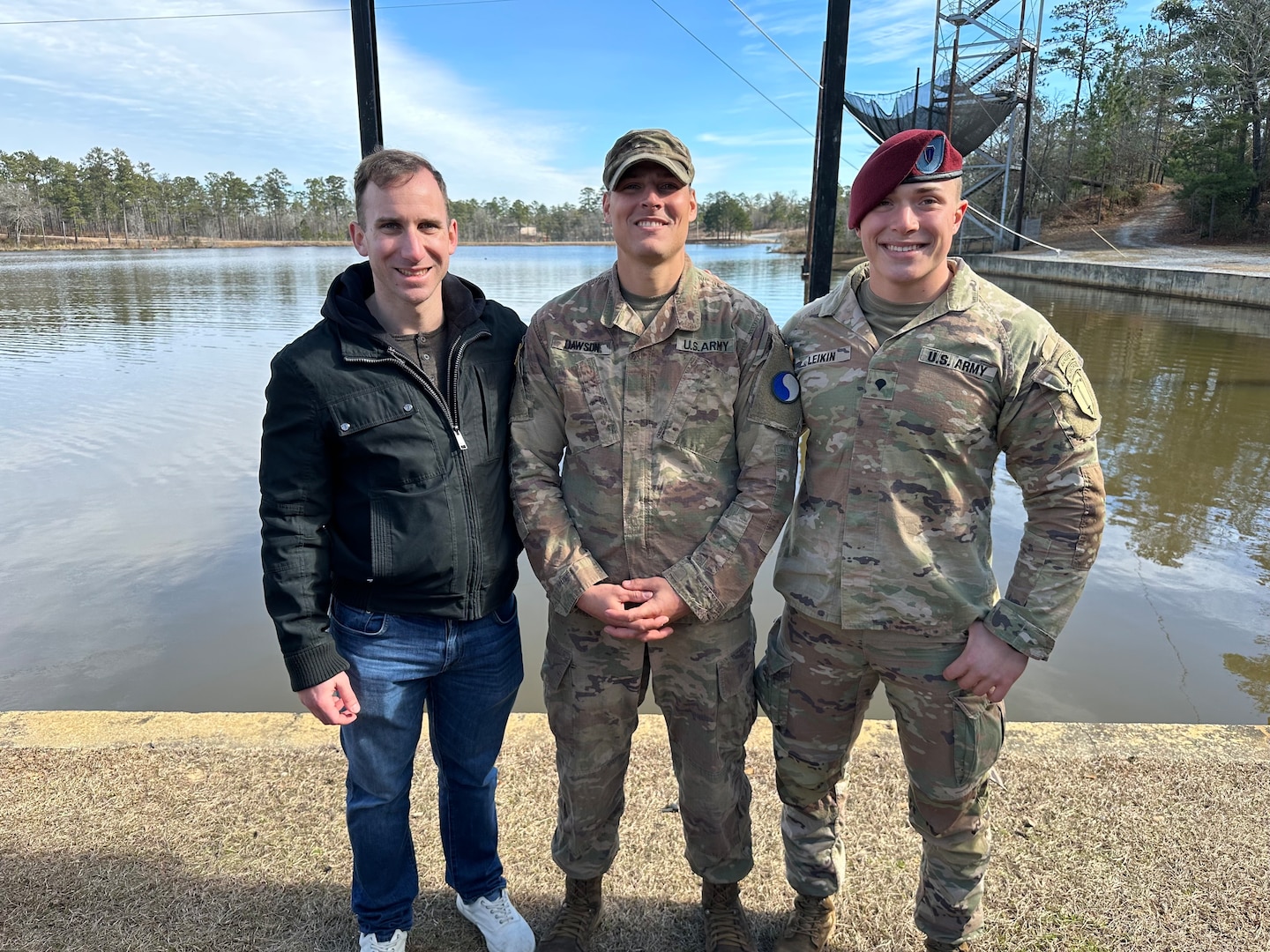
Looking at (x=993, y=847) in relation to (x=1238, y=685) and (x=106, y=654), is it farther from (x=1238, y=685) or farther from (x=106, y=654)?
(x=106, y=654)

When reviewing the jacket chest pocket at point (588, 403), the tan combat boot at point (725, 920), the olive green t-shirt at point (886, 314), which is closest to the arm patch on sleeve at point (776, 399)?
the olive green t-shirt at point (886, 314)

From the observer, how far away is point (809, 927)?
2.17 metres

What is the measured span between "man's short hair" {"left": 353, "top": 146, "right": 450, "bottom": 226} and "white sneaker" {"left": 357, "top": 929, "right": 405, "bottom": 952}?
6.13ft

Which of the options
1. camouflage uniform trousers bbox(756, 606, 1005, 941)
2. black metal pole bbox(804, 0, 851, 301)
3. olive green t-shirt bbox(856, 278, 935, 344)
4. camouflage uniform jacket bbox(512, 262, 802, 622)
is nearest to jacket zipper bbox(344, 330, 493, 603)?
camouflage uniform jacket bbox(512, 262, 802, 622)

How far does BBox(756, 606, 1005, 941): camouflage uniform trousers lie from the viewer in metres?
1.97

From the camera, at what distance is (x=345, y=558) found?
1.93m

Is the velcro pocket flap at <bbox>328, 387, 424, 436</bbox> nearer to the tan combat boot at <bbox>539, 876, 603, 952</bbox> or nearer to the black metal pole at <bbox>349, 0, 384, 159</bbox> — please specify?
the tan combat boot at <bbox>539, 876, 603, 952</bbox>

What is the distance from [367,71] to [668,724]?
9.05ft

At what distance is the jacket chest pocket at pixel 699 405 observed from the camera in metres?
2.06

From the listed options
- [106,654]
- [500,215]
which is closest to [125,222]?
[500,215]

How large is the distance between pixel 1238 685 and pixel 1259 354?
37.8 feet

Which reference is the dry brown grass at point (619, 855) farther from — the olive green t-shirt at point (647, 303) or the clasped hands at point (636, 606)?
the olive green t-shirt at point (647, 303)

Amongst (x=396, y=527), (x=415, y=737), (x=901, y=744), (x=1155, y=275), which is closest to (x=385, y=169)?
(x=396, y=527)

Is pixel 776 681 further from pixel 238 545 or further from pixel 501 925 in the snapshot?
pixel 238 545
